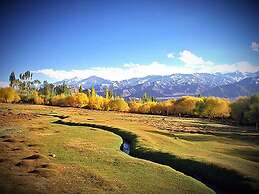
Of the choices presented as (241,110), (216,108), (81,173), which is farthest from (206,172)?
(216,108)

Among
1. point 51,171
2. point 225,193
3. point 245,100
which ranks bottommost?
point 225,193

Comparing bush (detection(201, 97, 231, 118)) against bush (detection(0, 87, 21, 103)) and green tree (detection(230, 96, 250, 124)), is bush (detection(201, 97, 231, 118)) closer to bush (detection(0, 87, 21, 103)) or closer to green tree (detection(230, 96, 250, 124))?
green tree (detection(230, 96, 250, 124))

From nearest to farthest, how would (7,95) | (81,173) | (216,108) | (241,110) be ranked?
1. (81,173)
2. (241,110)
3. (216,108)
4. (7,95)

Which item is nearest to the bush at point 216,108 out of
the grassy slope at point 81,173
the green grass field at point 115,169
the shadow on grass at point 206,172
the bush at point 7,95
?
the green grass field at point 115,169

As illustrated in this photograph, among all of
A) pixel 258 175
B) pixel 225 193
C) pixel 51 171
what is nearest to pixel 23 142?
pixel 51 171

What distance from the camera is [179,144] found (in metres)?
62.4

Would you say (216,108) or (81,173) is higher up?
(216,108)

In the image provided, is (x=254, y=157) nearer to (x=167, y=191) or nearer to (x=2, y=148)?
(x=167, y=191)

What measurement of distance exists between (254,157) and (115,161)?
2813 centimetres

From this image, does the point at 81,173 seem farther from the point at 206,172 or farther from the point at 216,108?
the point at 216,108

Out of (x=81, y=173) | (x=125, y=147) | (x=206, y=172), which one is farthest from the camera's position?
(x=125, y=147)

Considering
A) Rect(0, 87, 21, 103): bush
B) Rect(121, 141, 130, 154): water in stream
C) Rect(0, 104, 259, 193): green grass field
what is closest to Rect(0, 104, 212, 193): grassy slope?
Rect(0, 104, 259, 193): green grass field

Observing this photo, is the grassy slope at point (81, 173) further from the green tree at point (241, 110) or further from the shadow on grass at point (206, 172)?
the green tree at point (241, 110)

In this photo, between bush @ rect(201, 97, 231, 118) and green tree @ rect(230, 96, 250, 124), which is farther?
bush @ rect(201, 97, 231, 118)
